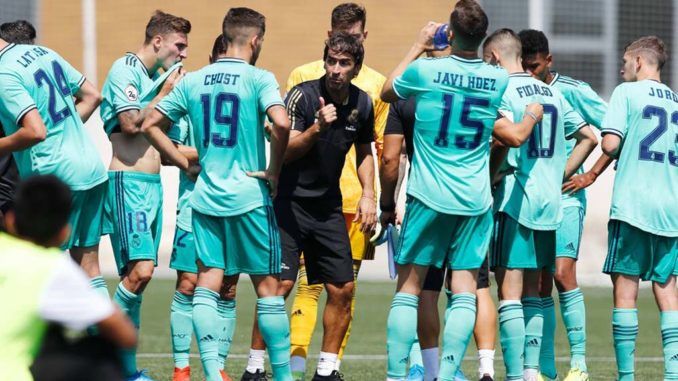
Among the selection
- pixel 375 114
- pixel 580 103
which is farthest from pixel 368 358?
pixel 580 103

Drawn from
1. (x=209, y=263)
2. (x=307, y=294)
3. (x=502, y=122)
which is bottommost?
(x=307, y=294)

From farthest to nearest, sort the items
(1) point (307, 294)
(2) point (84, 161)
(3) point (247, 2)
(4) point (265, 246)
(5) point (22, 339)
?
1. (3) point (247, 2)
2. (1) point (307, 294)
3. (2) point (84, 161)
4. (4) point (265, 246)
5. (5) point (22, 339)

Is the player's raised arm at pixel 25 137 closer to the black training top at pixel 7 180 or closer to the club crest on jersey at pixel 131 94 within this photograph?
the black training top at pixel 7 180

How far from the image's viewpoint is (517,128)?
736 centimetres

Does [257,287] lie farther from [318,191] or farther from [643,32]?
[643,32]

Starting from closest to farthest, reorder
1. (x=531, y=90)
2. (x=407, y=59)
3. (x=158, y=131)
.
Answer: (x=158, y=131) → (x=407, y=59) → (x=531, y=90)

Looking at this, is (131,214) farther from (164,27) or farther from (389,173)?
(389,173)

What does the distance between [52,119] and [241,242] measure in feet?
4.94

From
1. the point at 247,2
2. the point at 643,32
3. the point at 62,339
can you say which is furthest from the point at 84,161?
the point at 643,32

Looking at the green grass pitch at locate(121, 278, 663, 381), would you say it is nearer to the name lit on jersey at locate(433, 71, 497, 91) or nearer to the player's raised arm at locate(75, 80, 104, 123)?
the player's raised arm at locate(75, 80, 104, 123)

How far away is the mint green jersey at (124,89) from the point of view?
8523 mm

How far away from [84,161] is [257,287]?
1.44m

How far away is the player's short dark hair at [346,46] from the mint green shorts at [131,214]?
1.67 meters

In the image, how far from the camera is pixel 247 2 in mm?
19375
